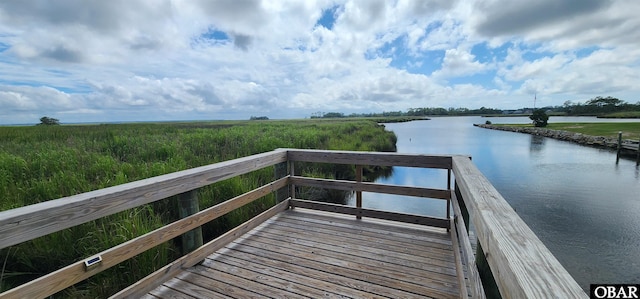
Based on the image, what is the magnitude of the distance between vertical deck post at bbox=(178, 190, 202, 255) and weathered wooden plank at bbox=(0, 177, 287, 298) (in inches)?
3.0

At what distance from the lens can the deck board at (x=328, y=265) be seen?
8.06ft

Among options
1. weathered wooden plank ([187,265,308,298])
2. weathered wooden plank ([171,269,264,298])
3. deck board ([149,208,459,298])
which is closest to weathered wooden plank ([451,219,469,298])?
deck board ([149,208,459,298])

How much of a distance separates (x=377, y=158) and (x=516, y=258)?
2755 mm

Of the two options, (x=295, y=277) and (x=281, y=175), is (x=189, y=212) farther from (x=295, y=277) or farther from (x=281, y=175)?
(x=281, y=175)

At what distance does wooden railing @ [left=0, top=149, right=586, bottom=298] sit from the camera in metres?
0.93

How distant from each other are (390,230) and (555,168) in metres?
16.4

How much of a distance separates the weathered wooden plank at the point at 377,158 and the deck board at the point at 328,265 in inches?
33.1

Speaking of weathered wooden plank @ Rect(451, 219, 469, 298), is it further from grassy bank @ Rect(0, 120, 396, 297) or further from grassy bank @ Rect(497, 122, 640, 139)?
grassy bank @ Rect(497, 122, 640, 139)

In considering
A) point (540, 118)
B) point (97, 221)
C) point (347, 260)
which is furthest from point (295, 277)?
point (540, 118)

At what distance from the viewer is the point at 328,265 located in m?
2.87

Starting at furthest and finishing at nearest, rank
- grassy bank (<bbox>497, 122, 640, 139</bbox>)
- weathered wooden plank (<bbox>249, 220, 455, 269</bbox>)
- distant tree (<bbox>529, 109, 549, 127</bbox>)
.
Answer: distant tree (<bbox>529, 109, 549, 127</bbox>) < grassy bank (<bbox>497, 122, 640, 139</bbox>) < weathered wooden plank (<bbox>249, 220, 455, 269</bbox>)

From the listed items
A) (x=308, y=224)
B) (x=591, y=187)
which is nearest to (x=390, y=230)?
(x=308, y=224)

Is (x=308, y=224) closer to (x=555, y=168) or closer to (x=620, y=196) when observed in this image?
(x=620, y=196)

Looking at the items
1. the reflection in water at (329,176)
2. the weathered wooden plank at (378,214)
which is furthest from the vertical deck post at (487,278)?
the reflection in water at (329,176)
